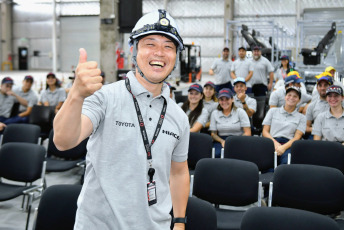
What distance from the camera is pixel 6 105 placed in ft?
19.2

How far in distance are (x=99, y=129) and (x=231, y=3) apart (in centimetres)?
2054

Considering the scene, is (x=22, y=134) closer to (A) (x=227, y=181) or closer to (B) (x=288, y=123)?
(A) (x=227, y=181)

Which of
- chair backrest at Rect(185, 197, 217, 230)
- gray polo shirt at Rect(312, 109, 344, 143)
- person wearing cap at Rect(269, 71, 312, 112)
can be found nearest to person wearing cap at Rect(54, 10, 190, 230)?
chair backrest at Rect(185, 197, 217, 230)

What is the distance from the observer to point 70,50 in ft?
82.0

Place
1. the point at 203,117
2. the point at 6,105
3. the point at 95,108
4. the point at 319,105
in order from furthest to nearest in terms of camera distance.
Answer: the point at 6,105 → the point at 203,117 → the point at 319,105 → the point at 95,108

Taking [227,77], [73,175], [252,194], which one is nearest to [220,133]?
[252,194]

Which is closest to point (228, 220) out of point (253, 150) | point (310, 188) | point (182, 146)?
point (310, 188)

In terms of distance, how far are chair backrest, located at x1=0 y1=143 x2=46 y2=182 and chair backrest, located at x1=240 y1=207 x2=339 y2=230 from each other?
225cm

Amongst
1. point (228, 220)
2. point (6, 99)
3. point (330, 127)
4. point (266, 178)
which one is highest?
point (6, 99)

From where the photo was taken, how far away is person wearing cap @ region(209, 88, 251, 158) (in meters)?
4.60

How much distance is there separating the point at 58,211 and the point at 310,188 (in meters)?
1.96

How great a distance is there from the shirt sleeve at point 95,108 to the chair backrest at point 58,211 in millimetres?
1186

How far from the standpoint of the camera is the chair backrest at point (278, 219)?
6.56 ft

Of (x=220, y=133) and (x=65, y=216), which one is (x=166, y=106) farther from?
(x=220, y=133)
